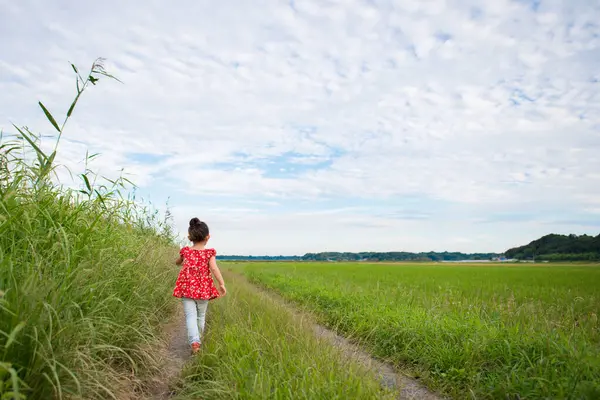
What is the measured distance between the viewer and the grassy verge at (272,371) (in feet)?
11.0

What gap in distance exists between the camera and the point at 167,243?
11141mm

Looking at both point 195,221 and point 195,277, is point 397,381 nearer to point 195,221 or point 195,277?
point 195,277

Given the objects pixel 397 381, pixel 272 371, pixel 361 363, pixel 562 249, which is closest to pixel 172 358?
pixel 272 371

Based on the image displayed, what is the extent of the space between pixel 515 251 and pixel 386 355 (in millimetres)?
110213

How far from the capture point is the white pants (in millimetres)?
5480

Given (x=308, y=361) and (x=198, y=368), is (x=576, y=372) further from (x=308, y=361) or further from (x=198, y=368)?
(x=198, y=368)

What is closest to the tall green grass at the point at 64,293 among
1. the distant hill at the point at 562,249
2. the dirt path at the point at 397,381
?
the dirt path at the point at 397,381

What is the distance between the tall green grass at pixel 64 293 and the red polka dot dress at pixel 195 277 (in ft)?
1.53

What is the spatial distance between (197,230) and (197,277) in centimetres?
72

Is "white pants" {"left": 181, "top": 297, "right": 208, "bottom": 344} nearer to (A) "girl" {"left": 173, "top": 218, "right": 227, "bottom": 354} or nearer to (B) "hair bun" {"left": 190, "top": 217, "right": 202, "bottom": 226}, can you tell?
(A) "girl" {"left": 173, "top": 218, "right": 227, "bottom": 354}

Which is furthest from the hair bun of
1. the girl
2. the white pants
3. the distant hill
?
the distant hill

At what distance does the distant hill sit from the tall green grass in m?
76.2

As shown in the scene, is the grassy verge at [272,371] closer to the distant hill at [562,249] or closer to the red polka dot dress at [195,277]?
the red polka dot dress at [195,277]

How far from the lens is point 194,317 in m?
5.62
